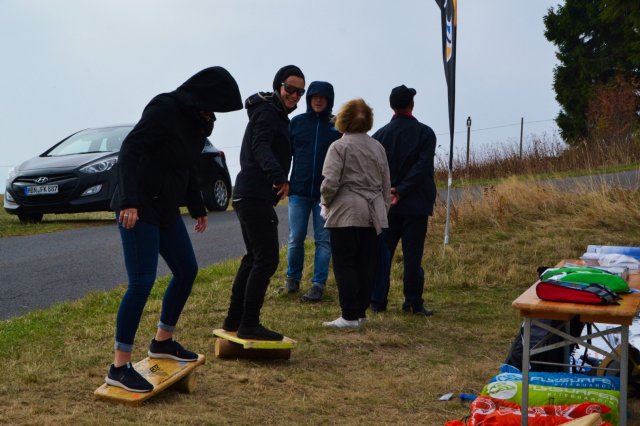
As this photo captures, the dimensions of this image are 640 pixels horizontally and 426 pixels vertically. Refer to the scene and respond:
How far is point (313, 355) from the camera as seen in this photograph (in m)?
6.54

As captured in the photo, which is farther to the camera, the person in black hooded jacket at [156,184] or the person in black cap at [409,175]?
the person in black cap at [409,175]

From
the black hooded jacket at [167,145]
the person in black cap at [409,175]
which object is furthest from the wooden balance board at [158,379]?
the person in black cap at [409,175]

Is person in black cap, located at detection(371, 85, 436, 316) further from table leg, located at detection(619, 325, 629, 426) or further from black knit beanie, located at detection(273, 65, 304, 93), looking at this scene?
table leg, located at detection(619, 325, 629, 426)

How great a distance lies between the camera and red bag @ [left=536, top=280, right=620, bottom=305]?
4.44 metres

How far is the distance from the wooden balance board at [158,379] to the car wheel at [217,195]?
11.2m

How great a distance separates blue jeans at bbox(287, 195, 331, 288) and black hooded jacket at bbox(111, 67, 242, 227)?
3.21 metres

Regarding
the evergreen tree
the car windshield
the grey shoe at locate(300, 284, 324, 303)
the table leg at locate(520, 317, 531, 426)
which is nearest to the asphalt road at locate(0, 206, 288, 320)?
the car windshield

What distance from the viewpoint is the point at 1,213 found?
1689 cm

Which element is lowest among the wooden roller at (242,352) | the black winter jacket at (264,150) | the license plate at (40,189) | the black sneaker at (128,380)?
the wooden roller at (242,352)

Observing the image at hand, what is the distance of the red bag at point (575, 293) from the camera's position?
4441 mm

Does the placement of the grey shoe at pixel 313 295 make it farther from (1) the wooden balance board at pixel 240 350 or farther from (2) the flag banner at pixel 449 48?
(2) the flag banner at pixel 449 48

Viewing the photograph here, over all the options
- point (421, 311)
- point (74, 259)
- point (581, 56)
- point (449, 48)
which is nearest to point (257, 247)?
point (421, 311)

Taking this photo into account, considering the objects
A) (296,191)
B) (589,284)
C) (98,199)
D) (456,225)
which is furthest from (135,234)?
(98,199)

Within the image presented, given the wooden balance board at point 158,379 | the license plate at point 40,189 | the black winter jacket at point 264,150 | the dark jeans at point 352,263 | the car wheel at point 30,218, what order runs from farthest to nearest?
the car wheel at point 30,218 → the license plate at point 40,189 → the dark jeans at point 352,263 → the black winter jacket at point 264,150 → the wooden balance board at point 158,379
